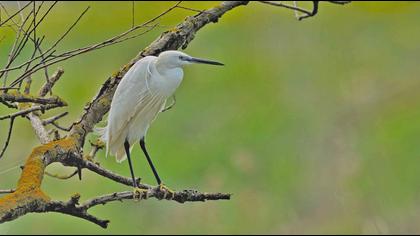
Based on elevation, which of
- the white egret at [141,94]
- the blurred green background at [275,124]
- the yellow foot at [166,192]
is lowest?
the blurred green background at [275,124]

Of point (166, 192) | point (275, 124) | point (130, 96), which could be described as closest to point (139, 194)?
point (166, 192)

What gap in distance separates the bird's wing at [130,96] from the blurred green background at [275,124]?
1.81 meters

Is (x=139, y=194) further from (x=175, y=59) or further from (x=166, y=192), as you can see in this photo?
(x=175, y=59)

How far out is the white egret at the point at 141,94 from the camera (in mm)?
1544

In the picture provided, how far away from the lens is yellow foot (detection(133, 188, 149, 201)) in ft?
4.60

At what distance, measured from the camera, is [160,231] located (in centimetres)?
421

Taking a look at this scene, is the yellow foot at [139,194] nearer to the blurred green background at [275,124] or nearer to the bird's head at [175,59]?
the bird's head at [175,59]

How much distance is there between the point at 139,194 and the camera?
1447mm

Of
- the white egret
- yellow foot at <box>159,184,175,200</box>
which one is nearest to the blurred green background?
the white egret

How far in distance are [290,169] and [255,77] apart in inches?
39.9

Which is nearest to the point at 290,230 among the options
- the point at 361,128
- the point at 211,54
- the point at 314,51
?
the point at 361,128

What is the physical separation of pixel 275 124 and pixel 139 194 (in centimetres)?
379

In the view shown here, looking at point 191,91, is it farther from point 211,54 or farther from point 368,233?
point 368,233

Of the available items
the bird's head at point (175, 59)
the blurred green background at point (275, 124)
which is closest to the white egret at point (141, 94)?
the bird's head at point (175, 59)
